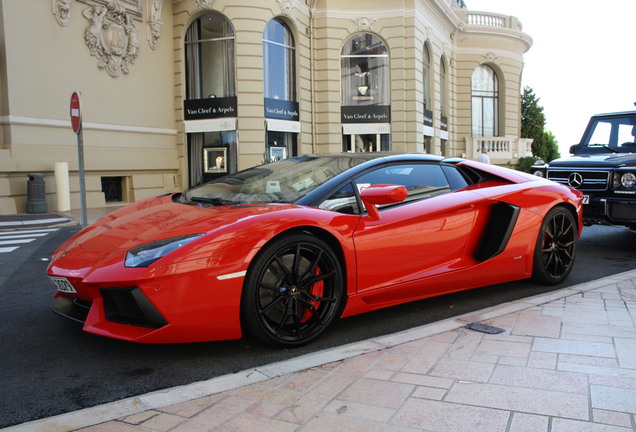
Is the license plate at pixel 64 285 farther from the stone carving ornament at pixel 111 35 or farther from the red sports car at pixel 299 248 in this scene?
the stone carving ornament at pixel 111 35

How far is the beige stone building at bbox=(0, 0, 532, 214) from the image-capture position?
14.0m

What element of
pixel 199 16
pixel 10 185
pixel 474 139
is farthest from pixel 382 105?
pixel 10 185

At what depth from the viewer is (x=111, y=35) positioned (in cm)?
1600

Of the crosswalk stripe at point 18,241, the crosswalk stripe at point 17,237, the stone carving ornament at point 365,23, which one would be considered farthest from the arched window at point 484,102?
the crosswalk stripe at point 18,241

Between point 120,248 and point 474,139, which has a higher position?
point 474,139

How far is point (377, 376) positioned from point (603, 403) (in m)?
1.06

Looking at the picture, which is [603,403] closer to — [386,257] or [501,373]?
[501,373]

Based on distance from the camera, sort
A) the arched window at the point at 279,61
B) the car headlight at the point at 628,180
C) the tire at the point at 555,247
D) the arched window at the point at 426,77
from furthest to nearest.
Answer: the arched window at the point at 426,77
the arched window at the point at 279,61
the car headlight at the point at 628,180
the tire at the point at 555,247

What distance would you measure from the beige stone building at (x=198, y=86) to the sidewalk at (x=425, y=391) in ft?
30.2

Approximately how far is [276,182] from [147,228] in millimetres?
1052

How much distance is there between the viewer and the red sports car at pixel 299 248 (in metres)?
3.12

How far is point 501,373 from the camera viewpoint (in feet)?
9.78

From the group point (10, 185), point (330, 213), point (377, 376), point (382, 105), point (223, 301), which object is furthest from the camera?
point (382, 105)

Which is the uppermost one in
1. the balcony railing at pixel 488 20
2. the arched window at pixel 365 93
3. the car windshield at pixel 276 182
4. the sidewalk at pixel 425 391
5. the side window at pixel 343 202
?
the balcony railing at pixel 488 20
